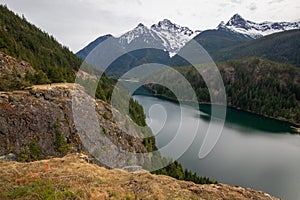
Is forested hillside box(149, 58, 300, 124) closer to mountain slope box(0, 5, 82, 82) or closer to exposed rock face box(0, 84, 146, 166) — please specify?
mountain slope box(0, 5, 82, 82)

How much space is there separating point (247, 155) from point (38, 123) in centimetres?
4977

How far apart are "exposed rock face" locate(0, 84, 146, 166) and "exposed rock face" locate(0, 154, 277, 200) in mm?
7682

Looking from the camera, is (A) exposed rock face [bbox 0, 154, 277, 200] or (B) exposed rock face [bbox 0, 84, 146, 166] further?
(B) exposed rock face [bbox 0, 84, 146, 166]

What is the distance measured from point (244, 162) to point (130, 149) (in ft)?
97.5

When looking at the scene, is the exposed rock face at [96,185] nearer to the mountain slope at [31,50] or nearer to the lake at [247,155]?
the mountain slope at [31,50]

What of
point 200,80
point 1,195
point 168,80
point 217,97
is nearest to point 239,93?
point 217,97

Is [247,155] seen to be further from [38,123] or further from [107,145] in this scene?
[38,123]

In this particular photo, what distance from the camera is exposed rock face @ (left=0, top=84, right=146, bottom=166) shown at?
2259cm

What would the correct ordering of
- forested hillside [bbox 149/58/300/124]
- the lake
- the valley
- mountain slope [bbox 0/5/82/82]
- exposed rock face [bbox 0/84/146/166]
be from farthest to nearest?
forested hillside [bbox 149/58/300/124], the lake, mountain slope [bbox 0/5/82/82], exposed rock face [bbox 0/84/146/166], the valley

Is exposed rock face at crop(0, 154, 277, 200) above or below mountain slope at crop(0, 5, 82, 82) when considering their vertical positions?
below

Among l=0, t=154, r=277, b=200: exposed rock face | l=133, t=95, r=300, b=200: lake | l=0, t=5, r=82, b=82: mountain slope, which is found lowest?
l=133, t=95, r=300, b=200: lake

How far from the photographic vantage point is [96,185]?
13664mm

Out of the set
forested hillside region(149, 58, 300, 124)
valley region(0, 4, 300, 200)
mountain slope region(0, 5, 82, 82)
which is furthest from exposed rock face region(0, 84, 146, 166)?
forested hillside region(149, 58, 300, 124)

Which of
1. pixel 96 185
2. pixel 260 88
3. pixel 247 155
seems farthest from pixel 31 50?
pixel 260 88
